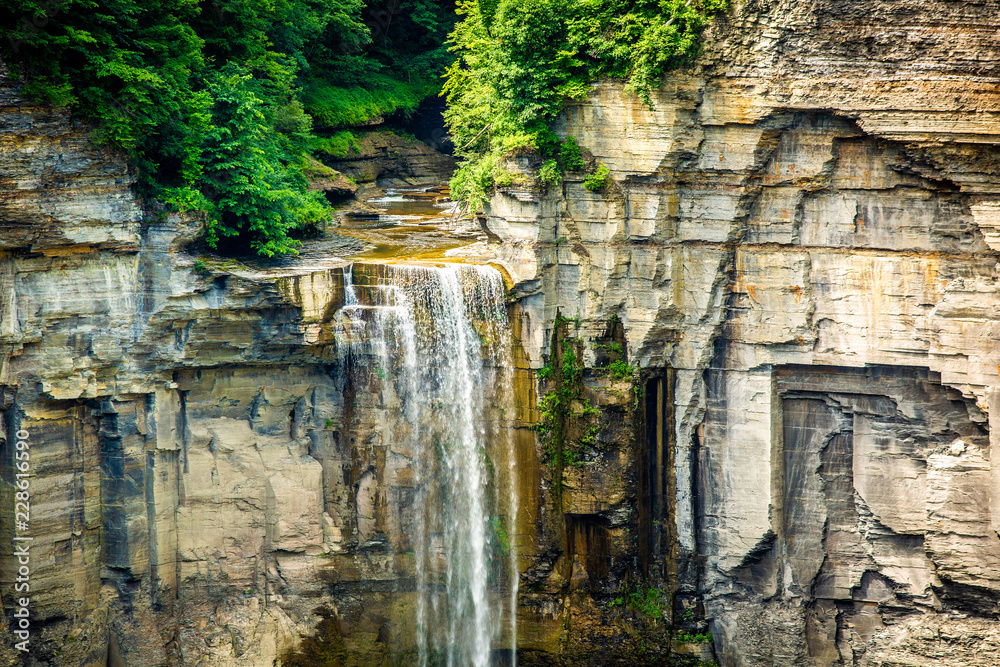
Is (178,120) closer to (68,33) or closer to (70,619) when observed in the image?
(68,33)

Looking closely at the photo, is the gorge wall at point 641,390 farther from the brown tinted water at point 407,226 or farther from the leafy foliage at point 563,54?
the brown tinted water at point 407,226

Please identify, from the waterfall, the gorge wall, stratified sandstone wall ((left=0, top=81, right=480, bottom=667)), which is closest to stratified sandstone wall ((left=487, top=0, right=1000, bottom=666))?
the gorge wall

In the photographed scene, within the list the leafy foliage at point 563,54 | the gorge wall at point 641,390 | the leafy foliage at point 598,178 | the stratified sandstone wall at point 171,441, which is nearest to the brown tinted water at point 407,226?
the gorge wall at point 641,390

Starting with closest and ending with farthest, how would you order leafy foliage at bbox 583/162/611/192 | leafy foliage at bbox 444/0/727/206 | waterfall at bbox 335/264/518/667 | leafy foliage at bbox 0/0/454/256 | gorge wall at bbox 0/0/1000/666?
leafy foliage at bbox 0/0/454/256
gorge wall at bbox 0/0/1000/666
leafy foliage at bbox 444/0/727/206
leafy foliage at bbox 583/162/611/192
waterfall at bbox 335/264/518/667

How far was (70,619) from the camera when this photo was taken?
66.8ft

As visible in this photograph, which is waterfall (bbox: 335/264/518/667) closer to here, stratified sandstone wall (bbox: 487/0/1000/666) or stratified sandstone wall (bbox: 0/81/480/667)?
stratified sandstone wall (bbox: 0/81/480/667)

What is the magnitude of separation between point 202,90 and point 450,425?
953cm

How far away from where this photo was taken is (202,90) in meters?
20.9

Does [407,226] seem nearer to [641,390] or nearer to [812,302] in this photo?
[641,390]

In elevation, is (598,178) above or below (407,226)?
above

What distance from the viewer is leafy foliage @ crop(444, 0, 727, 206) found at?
20.0m

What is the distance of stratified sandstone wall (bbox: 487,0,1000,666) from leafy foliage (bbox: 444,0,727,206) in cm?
51

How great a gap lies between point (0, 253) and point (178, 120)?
4713 millimetres

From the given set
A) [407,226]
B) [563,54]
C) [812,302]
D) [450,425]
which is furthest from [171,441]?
[812,302]
